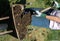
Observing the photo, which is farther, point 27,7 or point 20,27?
point 27,7

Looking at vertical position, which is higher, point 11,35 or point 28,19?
point 28,19

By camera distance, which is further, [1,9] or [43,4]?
[43,4]

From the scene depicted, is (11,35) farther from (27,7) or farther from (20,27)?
(27,7)

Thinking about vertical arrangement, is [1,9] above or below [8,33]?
above

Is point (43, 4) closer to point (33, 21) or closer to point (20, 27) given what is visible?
point (33, 21)

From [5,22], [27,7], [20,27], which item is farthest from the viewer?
[27,7]

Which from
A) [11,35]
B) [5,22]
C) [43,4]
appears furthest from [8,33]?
[43,4]

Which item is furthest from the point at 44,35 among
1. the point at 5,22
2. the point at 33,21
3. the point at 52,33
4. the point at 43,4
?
the point at 43,4

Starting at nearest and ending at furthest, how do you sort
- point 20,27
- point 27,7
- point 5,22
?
1. point 20,27
2. point 5,22
3. point 27,7
